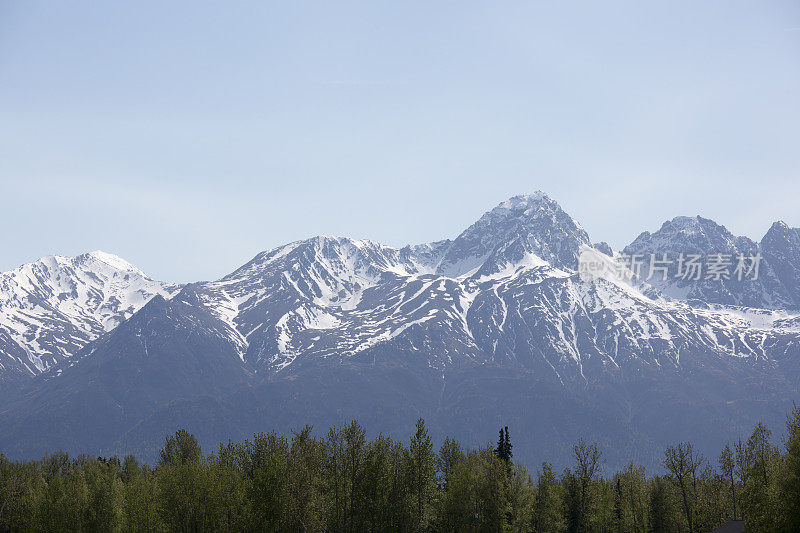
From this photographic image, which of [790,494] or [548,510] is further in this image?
[548,510]

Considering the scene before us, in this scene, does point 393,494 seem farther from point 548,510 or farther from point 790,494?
point 790,494

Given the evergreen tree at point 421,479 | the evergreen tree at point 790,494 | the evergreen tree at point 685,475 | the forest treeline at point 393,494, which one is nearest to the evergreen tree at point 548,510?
the forest treeline at point 393,494

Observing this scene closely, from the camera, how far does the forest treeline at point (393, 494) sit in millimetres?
88625

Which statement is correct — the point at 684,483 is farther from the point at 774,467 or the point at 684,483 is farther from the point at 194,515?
the point at 194,515

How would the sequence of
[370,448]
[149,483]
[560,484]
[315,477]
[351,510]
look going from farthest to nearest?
1. [560,484]
2. [149,483]
3. [370,448]
4. [351,510]
5. [315,477]

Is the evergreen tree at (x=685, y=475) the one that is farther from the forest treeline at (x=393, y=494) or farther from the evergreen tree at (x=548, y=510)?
the evergreen tree at (x=548, y=510)

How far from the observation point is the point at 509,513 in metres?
114

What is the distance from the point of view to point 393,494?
103 meters

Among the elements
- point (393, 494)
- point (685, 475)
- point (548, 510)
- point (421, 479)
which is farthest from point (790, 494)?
point (393, 494)

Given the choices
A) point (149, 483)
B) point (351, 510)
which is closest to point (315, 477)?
point (351, 510)

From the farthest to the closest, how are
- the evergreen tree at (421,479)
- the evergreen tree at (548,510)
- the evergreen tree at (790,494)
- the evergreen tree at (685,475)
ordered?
1. the evergreen tree at (548,510)
2. the evergreen tree at (685,475)
3. the evergreen tree at (421,479)
4. the evergreen tree at (790,494)

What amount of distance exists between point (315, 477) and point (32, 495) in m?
65.3

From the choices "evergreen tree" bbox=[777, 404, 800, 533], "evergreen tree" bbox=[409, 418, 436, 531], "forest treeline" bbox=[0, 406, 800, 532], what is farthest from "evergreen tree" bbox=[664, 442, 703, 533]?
"evergreen tree" bbox=[409, 418, 436, 531]

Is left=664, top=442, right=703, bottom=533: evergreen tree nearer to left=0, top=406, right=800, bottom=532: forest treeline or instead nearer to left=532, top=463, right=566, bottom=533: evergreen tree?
left=0, top=406, right=800, bottom=532: forest treeline
